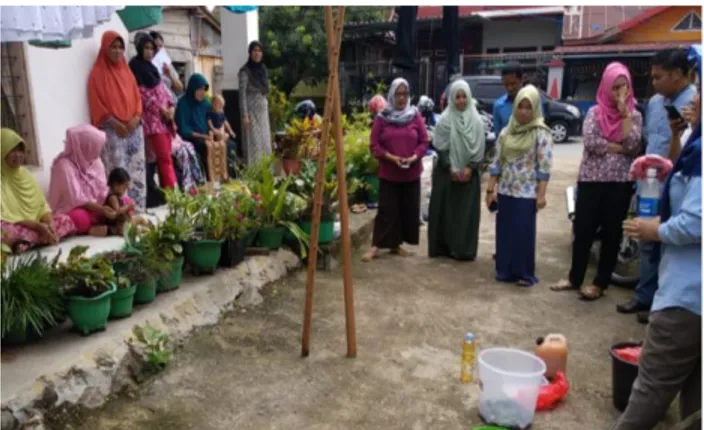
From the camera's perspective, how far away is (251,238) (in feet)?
14.3

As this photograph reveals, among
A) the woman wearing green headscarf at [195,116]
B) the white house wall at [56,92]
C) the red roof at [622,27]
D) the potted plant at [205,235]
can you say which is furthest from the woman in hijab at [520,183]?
the red roof at [622,27]

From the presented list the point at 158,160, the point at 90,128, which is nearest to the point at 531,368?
the point at 90,128

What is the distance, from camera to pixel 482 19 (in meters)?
17.2

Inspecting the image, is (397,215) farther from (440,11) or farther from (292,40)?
(440,11)

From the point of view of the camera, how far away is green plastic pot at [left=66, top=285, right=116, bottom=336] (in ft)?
9.35

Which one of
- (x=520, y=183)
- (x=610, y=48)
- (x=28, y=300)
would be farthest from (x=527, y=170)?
(x=610, y=48)

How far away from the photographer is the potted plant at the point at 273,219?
14.6 feet

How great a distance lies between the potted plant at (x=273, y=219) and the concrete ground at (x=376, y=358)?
0.33 metres

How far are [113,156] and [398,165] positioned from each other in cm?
235

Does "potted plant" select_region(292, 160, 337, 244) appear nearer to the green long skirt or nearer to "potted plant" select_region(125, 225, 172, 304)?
the green long skirt

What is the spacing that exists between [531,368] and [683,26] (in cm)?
1685

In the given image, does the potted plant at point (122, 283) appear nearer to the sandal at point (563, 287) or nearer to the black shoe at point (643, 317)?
the sandal at point (563, 287)

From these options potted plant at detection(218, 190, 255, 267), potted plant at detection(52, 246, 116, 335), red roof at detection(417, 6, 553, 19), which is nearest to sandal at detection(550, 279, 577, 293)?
potted plant at detection(218, 190, 255, 267)

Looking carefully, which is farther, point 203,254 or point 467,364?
point 203,254
